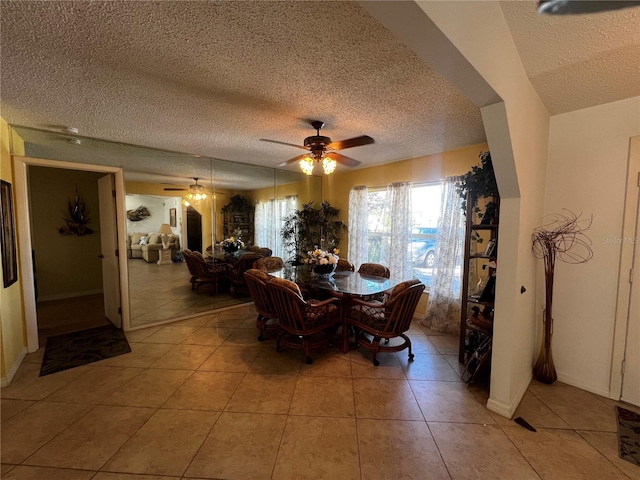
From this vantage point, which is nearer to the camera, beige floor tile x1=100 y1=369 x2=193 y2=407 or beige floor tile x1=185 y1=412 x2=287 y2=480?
beige floor tile x1=185 y1=412 x2=287 y2=480

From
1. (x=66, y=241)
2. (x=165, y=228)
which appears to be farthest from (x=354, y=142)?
(x=66, y=241)

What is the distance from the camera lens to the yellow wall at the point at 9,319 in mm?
2271

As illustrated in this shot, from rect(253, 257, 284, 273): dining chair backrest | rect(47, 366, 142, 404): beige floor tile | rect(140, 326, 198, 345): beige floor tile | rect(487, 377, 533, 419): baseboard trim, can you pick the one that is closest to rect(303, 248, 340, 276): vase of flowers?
rect(253, 257, 284, 273): dining chair backrest

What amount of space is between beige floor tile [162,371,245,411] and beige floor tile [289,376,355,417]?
59 cm

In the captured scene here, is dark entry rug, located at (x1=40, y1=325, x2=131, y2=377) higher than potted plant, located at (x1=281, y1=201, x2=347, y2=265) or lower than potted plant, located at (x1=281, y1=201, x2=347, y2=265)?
lower

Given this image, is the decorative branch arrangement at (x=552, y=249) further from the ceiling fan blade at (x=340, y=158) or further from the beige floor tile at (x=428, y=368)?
the ceiling fan blade at (x=340, y=158)

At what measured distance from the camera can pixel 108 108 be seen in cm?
224

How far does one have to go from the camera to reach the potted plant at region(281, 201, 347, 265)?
502cm

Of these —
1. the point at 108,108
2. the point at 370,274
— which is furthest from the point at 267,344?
the point at 108,108

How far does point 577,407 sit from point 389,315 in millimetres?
Result: 1577

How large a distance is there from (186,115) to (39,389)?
2.76 meters

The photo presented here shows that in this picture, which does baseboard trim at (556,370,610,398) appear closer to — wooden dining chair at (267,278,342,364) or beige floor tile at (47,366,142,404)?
wooden dining chair at (267,278,342,364)

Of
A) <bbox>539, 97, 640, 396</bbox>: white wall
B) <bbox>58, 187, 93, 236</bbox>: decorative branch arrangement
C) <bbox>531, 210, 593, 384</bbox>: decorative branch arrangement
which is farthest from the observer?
<bbox>58, 187, 93, 236</bbox>: decorative branch arrangement

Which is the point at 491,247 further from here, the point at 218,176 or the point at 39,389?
the point at 39,389
